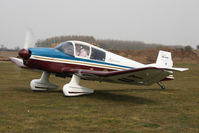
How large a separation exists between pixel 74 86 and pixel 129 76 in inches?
95.5

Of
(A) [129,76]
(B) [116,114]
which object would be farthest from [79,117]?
(A) [129,76]

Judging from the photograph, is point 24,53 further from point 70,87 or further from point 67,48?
point 70,87

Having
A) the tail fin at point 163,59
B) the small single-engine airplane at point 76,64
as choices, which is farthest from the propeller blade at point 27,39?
the tail fin at point 163,59

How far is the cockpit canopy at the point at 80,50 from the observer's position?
9727 millimetres

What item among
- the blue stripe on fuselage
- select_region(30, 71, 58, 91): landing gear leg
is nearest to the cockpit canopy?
the blue stripe on fuselage

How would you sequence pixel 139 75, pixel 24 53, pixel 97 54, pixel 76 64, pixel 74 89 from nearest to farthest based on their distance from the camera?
pixel 139 75, pixel 24 53, pixel 74 89, pixel 76 64, pixel 97 54

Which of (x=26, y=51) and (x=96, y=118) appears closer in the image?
(x=96, y=118)

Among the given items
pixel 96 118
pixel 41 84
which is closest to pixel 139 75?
pixel 96 118

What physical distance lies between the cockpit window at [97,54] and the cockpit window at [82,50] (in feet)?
0.75

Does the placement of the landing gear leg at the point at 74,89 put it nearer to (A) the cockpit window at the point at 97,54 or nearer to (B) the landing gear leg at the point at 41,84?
(A) the cockpit window at the point at 97,54

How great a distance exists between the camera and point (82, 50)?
9.89 meters

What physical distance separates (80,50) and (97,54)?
0.77 meters

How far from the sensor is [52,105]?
287 inches

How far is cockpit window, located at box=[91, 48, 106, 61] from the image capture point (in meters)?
9.99
